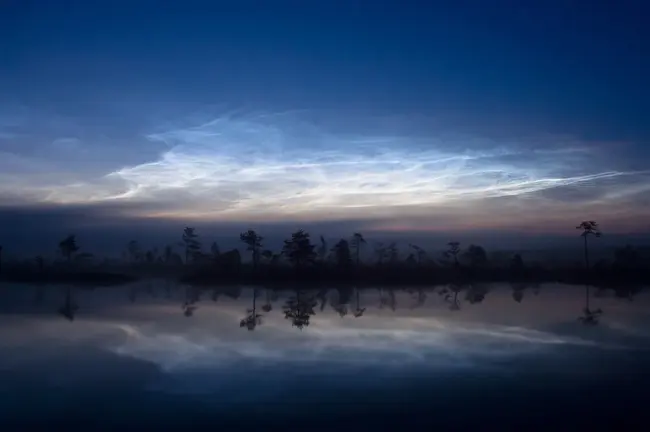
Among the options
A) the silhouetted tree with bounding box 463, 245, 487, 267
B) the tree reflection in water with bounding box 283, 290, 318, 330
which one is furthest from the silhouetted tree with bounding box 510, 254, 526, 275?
the tree reflection in water with bounding box 283, 290, 318, 330

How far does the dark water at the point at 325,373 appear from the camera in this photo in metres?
6.78

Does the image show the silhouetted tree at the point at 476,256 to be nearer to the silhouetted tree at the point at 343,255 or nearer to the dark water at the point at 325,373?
the silhouetted tree at the point at 343,255

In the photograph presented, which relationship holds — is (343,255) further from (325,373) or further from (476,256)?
(325,373)

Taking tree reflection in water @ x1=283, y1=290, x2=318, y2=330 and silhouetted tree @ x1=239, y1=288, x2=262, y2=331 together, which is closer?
silhouetted tree @ x1=239, y1=288, x2=262, y2=331

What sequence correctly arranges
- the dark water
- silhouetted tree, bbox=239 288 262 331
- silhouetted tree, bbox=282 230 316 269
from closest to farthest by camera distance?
the dark water, silhouetted tree, bbox=239 288 262 331, silhouetted tree, bbox=282 230 316 269

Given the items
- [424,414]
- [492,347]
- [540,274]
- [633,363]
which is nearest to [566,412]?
[424,414]

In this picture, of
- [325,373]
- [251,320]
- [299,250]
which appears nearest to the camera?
[325,373]

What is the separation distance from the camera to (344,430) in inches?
248

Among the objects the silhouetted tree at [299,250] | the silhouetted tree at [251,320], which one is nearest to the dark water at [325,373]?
the silhouetted tree at [251,320]

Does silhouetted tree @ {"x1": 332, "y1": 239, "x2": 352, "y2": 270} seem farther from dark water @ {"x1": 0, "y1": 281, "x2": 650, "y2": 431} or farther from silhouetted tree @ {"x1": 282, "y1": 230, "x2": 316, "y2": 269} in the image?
dark water @ {"x1": 0, "y1": 281, "x2": 650, "y2": 431}

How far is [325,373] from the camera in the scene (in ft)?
30.0

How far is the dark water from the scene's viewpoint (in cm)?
678

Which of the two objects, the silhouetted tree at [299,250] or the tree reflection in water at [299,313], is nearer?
the tree reflection in water at [299,313]

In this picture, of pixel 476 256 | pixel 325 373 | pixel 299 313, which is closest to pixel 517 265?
pixel 476 256
